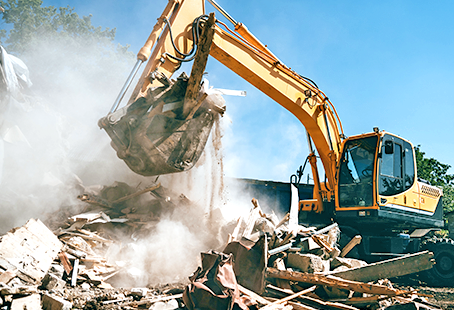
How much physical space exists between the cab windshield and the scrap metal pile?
1496 mm

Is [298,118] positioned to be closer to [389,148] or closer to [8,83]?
[389,148]

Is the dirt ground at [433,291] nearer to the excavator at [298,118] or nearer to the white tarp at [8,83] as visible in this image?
the excavator at [298,118]

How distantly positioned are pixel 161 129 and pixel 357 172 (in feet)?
14.3

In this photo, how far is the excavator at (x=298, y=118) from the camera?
4.29m

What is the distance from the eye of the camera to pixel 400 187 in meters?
6.28

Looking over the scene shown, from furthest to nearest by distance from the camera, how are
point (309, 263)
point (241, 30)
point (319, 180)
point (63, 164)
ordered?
point (63, 164), point (319, 180), point (241, 30), point (309, 263)

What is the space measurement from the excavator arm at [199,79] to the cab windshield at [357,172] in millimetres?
270

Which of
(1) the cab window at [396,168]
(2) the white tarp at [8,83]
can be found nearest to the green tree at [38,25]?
(2) the white tarp at [8,83]

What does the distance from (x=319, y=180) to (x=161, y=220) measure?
3.91 m

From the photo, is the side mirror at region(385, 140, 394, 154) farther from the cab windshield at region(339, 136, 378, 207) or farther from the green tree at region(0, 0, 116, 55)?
the green tree at region(0, 0, 116, 55)

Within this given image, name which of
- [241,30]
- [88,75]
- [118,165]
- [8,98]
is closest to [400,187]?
[241,30]

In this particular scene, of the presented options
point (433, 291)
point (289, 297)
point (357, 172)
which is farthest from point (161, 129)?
point (433, 291)

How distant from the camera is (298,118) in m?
6.90

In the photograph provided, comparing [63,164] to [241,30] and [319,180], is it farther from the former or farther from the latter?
[319,180]
